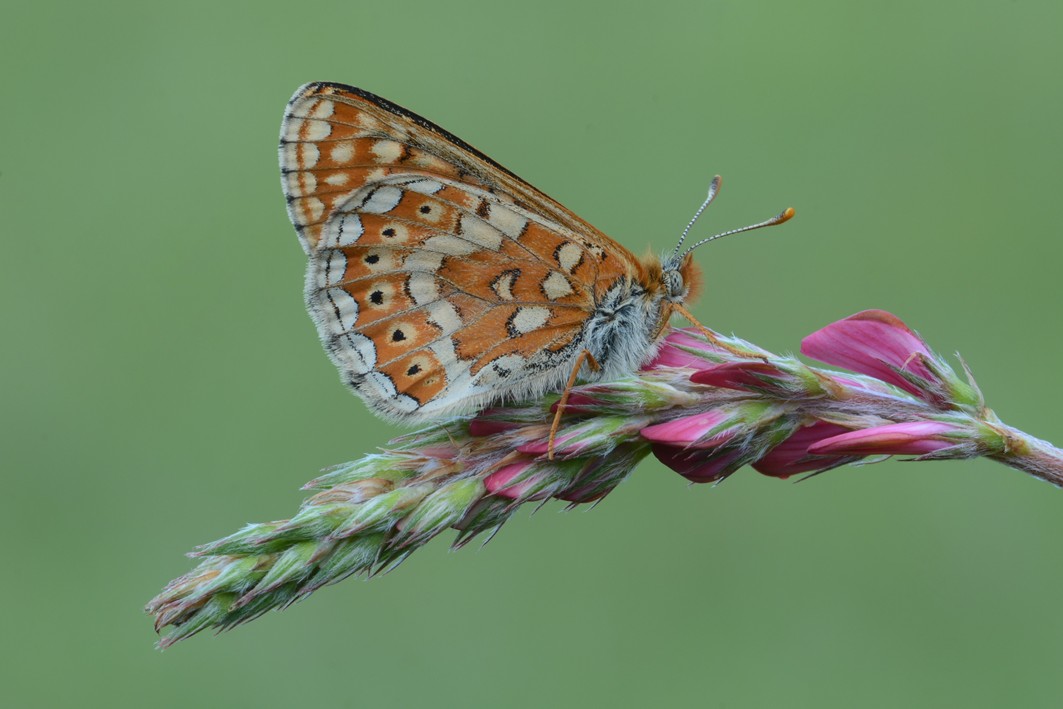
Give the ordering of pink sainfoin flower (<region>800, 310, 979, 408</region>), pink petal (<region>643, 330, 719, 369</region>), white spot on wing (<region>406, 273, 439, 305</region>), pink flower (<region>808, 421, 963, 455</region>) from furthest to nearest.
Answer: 1. white spot on wing (<region>406, 273, 439, 305</region>)
2. pink petal (<region>643, 330, 719, 369</region>)
3. pink sainfoin flower (<region>800, 310, 979, 408</region>)
4. pink flower (<region>808, 421, 963, 455</region>)

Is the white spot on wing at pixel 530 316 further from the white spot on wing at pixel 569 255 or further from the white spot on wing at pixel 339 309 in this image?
the white spot on wing at pixel 339 309

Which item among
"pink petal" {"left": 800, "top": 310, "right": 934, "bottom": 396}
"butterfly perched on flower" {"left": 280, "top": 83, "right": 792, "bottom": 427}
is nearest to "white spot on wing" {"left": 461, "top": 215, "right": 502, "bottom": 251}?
"butterfly perched on flower" {"left": 280, "top": 83, "right": 792, "bottom": 427}

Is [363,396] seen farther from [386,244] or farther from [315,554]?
[315,554]

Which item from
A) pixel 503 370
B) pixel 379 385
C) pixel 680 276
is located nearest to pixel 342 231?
pixel 379 385

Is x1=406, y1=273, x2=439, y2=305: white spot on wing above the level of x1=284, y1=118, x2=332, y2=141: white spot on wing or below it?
below

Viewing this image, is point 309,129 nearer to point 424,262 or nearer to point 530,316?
point 424,262

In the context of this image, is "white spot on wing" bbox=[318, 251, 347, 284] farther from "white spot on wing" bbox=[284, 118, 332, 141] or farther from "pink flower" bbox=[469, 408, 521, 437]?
"pink flower" bbox=[469, 408, 521, 437]

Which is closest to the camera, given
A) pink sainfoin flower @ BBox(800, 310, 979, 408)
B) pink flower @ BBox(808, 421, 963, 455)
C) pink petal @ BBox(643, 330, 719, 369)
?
pink flower @ BBox(808, 421, 963, 455)
